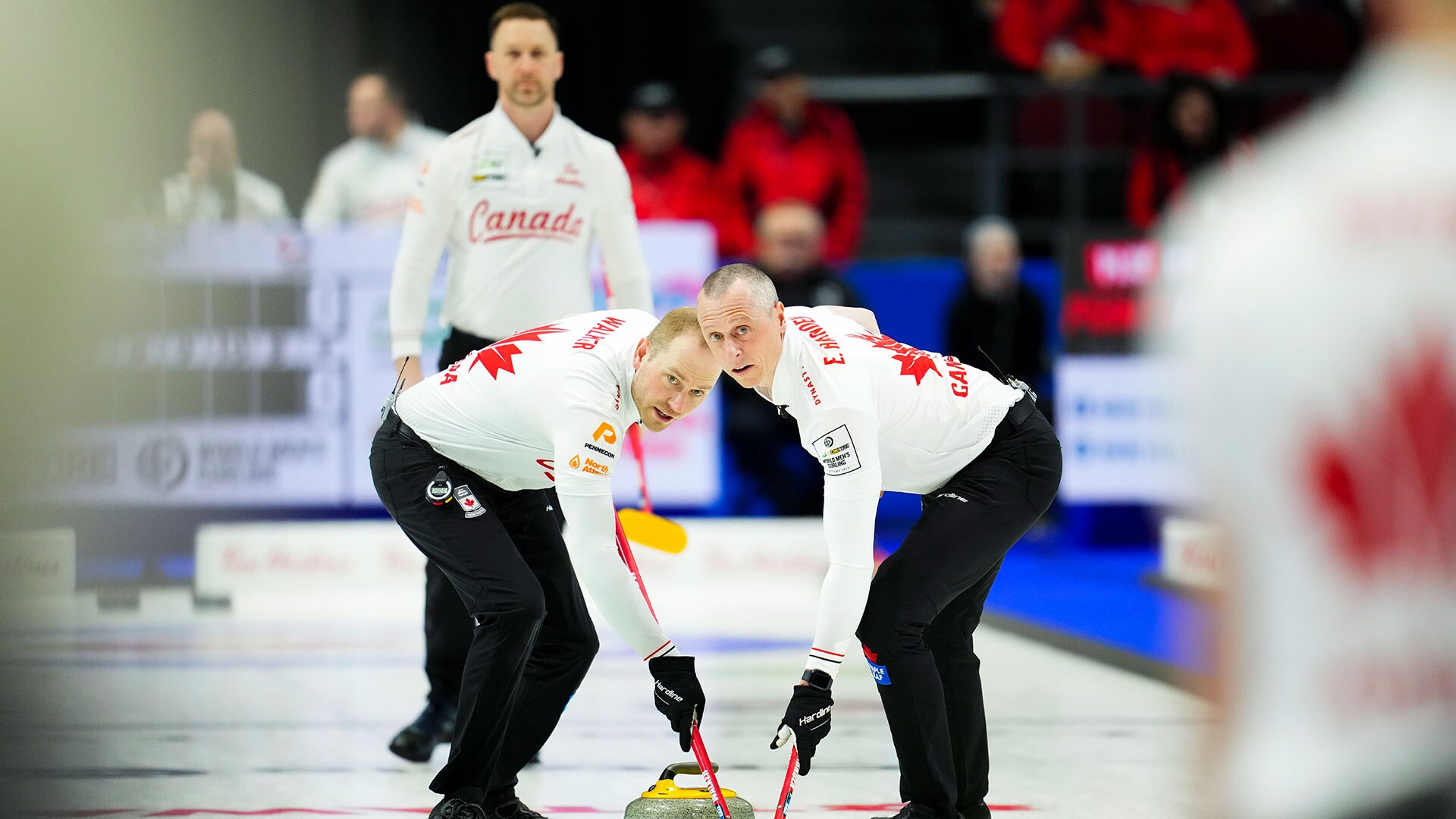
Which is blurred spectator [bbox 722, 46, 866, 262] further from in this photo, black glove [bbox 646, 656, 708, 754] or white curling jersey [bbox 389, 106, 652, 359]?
black glove [bbox 646, 656, 708, 754]

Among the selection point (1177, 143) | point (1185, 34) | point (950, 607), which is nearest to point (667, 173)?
point (1177, 143)

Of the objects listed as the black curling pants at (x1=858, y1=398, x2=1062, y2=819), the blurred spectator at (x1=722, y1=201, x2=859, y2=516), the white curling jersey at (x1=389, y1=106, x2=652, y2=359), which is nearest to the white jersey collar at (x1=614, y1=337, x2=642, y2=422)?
the black curling pants at (x1=858, y1=398, x2=1062, y2=819)

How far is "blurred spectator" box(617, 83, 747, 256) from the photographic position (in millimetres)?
10758

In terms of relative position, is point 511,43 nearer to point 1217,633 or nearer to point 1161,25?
point 1217,633

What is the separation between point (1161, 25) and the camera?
11.7 meters

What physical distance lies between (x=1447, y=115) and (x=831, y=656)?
2.49m

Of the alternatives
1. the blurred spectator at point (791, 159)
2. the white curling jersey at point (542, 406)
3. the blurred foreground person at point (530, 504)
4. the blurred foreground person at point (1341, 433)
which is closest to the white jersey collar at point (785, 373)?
the blurred foreground person at point (530, 504)

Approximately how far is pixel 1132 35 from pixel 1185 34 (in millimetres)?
363

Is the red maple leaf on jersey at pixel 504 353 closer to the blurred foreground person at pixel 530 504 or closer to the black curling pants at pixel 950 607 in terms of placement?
the blurred foreground person at pixel 530 504

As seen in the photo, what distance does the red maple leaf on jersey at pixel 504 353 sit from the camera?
4.41 meters

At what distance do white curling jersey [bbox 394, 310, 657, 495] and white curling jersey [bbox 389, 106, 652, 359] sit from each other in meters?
1.04

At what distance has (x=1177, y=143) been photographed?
34.4 feet

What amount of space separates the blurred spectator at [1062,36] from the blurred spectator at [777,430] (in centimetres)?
274

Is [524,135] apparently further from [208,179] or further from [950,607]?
[208,179]
